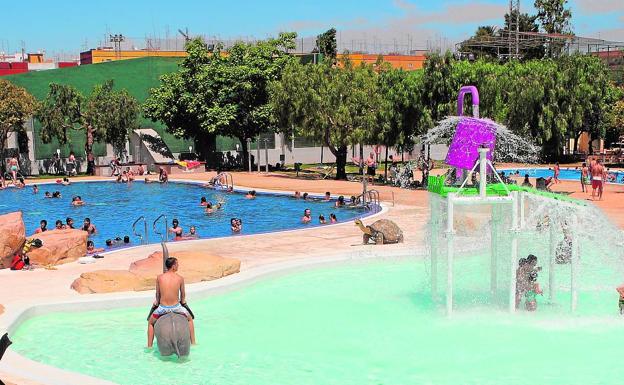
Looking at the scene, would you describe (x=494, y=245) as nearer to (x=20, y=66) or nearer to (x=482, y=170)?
(x=482, y=170)

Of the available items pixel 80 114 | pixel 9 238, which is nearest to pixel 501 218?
pixel 9 238

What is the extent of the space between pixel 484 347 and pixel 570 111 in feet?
130

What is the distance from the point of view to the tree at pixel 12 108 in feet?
147

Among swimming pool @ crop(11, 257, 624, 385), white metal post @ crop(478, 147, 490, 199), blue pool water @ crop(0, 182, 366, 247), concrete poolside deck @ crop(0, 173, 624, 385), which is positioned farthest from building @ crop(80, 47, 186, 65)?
white metal post @ crop(478, 147, 490, 199)

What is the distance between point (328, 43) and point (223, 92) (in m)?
33.4

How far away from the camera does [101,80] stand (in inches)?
→ 2189

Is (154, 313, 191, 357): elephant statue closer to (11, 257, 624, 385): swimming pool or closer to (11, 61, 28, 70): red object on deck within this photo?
(11, 257, 624, 385): swimming pool

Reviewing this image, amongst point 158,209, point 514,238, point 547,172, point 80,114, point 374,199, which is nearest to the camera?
point 514,238

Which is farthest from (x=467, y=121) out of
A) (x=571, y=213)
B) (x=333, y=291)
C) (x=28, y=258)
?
(x=28, y=258)

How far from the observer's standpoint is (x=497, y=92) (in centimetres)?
3588

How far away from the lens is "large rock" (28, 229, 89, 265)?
17.5m

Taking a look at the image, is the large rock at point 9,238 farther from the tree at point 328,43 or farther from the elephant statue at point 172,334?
the tree at point 328,43

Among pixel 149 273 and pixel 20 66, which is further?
pixel 20 66

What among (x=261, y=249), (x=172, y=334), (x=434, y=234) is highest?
(x=434, y=234)
